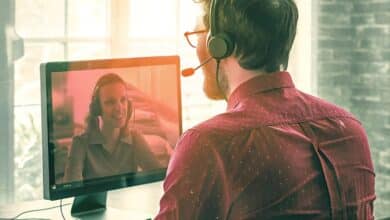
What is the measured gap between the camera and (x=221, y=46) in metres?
1.39

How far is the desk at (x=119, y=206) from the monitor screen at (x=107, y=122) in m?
0.10

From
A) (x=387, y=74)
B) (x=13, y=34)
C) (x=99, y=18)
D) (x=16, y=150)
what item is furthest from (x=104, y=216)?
(x=387, y=74)

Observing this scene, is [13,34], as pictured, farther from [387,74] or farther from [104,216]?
[387,74]

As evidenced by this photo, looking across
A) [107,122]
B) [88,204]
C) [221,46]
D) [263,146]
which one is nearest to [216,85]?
[221,46]

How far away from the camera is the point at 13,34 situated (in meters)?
2.38

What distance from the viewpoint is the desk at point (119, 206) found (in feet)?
6.29

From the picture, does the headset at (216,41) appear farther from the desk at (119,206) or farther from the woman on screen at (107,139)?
the desk at (119,206)

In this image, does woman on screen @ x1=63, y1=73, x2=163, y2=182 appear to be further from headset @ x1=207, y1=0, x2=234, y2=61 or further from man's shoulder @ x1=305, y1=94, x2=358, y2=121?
man's shoulder @ x1=305, y1=94, x2=358, y2=121

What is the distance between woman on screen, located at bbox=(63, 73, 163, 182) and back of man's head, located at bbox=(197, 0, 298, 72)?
0.52 meters

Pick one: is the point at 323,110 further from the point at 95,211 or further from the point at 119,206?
the point at 119,206

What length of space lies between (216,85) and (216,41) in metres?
0.17

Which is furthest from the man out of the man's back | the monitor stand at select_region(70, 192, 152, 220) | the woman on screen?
the monitor stand at select_region(70, 192, 152, 220)

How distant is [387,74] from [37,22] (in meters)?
1.75

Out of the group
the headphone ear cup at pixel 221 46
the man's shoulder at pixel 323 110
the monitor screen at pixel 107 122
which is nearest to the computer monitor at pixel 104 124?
the monitor screen at pixel 107 122
